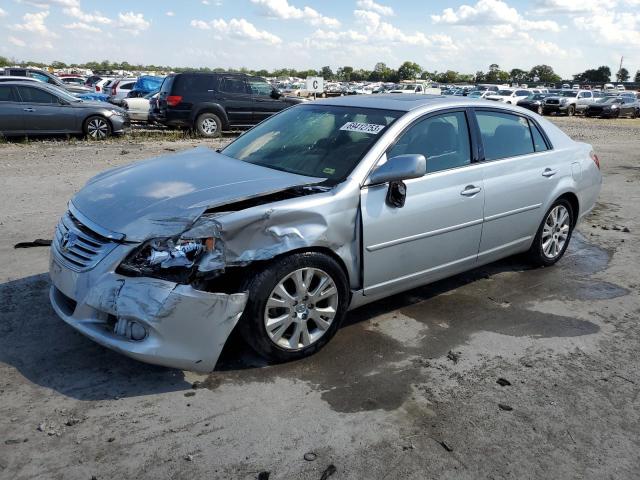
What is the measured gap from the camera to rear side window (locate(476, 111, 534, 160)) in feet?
16.2

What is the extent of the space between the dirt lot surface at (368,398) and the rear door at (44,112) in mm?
9920

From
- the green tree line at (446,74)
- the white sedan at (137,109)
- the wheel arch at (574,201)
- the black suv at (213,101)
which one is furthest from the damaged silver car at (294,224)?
the green tree line at (446,74)

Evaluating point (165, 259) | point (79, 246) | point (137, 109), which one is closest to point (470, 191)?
point (165, 259)

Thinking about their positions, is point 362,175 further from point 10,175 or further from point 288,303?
point 10,175

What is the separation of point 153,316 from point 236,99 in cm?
1358

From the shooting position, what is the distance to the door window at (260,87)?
1631cm

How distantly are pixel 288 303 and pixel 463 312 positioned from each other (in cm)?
178

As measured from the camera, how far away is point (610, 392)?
11.8ft

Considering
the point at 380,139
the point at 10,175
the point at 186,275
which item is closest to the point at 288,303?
the point at 186,275

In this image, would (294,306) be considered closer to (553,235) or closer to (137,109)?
(553,235)

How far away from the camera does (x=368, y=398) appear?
3416 mm

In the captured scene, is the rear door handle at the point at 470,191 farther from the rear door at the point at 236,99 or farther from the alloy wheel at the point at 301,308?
the rear door at the point at 236,99

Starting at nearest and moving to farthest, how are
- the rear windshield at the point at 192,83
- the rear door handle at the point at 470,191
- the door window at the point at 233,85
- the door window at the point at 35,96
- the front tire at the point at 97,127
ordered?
the rear door handle at the point at 470,191
the door window at the point at 35,96
the front tire at the point at 97,127
the rear windshield at the point at 192,83
the door window at the point at 233,85

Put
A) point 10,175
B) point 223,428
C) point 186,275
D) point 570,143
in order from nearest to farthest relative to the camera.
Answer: point 223,428
point 186,275
point 570,143
point 10,175
